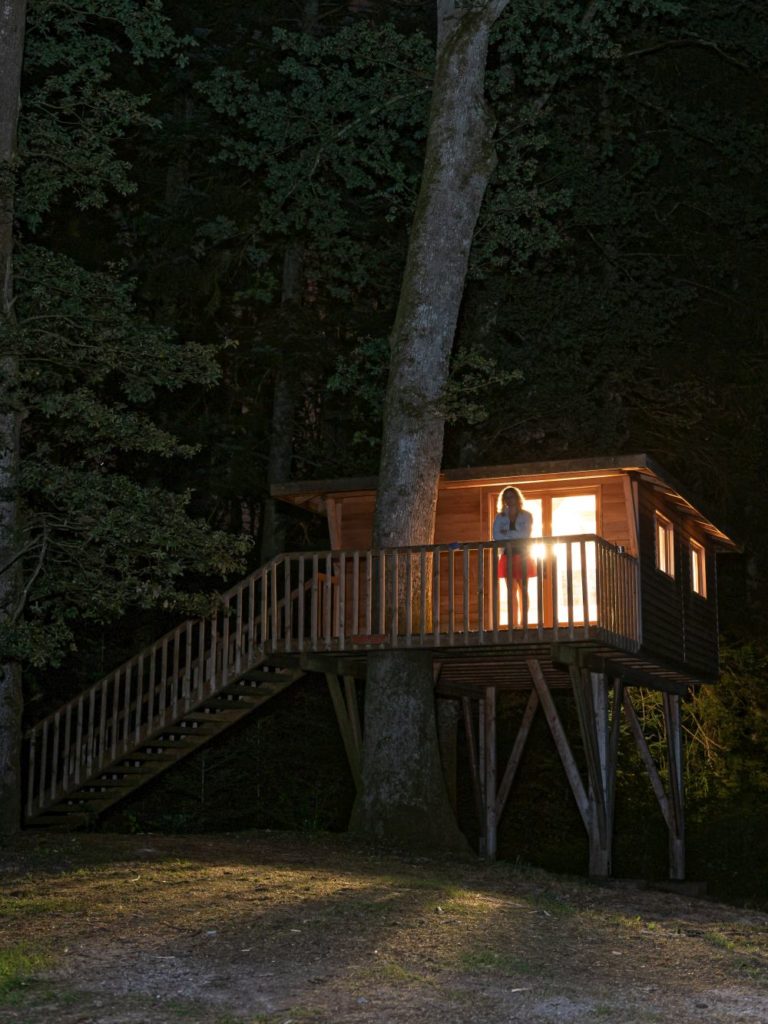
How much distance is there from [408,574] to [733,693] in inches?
544

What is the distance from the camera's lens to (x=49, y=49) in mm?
18609

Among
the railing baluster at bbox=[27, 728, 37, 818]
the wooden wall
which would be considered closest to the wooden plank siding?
the wooden wall

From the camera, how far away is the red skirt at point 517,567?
1789cm

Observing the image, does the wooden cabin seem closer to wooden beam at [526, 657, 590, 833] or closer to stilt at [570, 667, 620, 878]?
stilt at [570, 667, 620, 878]

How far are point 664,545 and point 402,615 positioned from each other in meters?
5.53

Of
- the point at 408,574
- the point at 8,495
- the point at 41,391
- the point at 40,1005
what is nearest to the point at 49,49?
the point at 41,391

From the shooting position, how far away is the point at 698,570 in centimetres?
2505

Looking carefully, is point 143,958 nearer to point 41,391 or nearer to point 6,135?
point 41,391

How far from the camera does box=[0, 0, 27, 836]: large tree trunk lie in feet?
50.8

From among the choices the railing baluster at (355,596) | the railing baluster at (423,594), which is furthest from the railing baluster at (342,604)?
the railing baluster at (423,594)

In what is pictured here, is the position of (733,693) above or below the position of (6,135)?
below

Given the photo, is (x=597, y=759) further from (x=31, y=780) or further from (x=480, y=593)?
(x=31, y=780)

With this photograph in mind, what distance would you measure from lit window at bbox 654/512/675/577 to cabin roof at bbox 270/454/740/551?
37 centimetres

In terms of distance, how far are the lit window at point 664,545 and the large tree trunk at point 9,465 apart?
30.6ft
